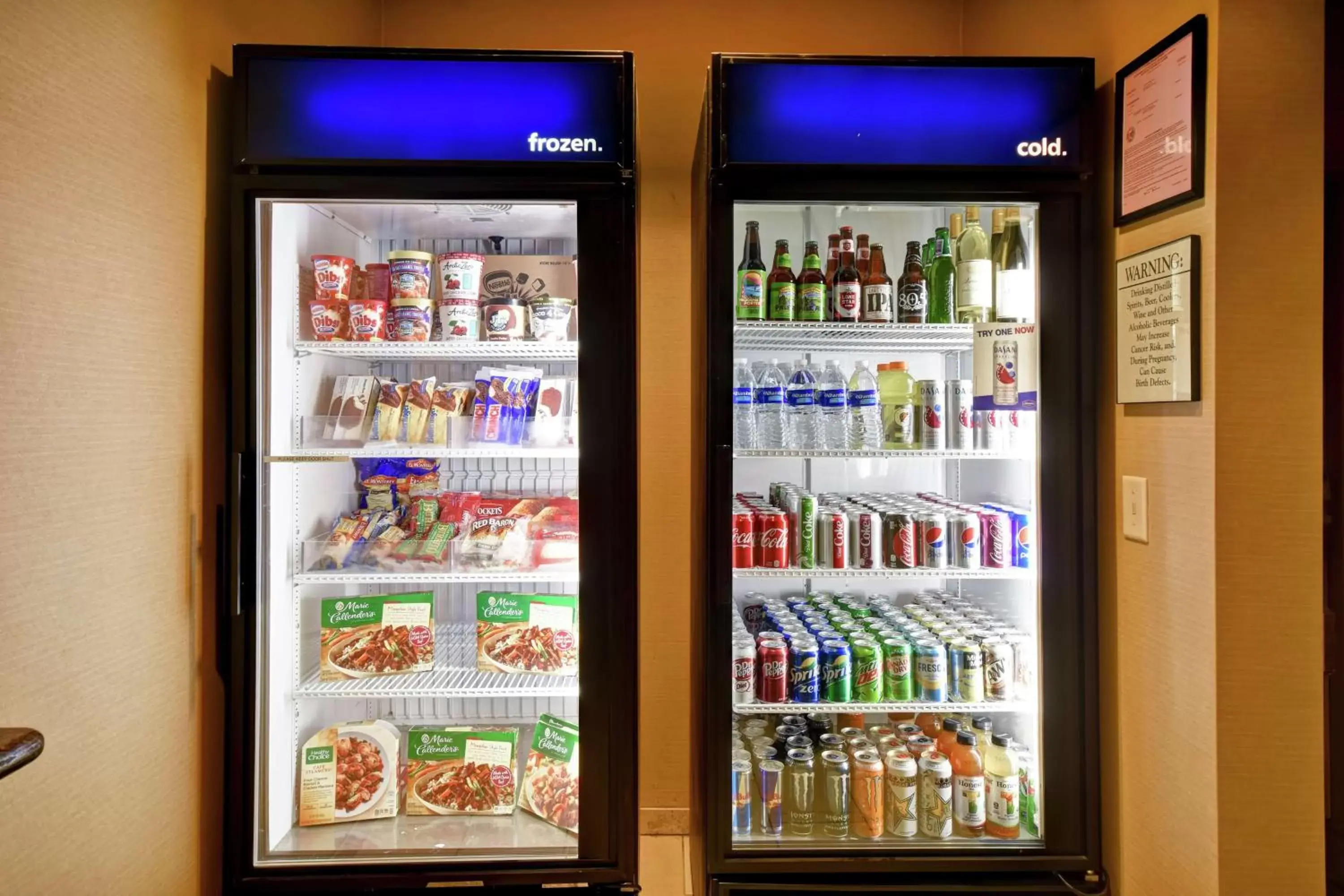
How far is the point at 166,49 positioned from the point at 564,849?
211 cm

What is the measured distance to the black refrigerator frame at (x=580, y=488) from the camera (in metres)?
1.81

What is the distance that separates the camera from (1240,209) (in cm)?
158

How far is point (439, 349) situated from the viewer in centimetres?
198

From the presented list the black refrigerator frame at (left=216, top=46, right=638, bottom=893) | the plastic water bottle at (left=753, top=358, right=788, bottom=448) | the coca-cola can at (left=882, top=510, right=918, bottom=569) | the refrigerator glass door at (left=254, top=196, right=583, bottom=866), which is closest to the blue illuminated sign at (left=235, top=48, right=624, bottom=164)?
the black refrigerator frame at (left=216, top=46, right=638, bottom=893)

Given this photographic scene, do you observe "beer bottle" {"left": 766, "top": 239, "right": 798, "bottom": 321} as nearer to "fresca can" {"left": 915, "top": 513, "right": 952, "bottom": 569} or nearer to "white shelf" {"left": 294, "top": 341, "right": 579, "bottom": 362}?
"white shelf" {"left": 294, "top": 341, "right": 579, "bottom": 362}

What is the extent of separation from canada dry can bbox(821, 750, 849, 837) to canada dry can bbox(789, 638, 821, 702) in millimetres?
163

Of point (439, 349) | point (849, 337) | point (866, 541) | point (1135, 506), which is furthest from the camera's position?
point (849, 337)

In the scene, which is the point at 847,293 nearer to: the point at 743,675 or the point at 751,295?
the point at 751,295

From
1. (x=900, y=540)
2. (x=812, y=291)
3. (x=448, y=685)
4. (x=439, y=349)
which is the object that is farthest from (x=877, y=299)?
(x=448, y=685)

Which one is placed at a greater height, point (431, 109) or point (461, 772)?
point (431, 109)

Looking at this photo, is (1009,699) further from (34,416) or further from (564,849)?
(34,416)

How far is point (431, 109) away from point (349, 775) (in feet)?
5.89

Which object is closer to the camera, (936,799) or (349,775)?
(936,799)

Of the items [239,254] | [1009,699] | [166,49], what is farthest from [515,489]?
[1009,699]
